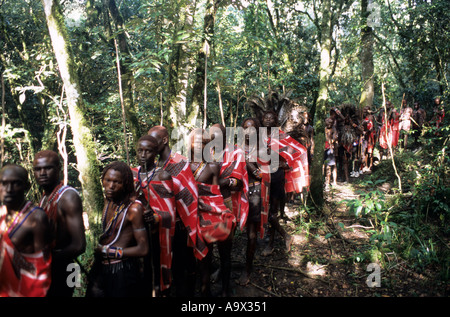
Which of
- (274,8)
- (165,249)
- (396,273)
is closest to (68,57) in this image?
(165,249)

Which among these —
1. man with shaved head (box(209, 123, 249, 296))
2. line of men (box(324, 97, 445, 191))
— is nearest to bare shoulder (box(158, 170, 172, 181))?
man with shaved head (box(209, 123, 249, 296))

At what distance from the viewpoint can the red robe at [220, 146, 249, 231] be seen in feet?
11.4

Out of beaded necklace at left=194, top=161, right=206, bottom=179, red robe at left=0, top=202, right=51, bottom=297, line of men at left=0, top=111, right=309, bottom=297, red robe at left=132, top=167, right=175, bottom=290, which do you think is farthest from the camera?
beaded necklace at left=194, top=161, right=206, bottom=179

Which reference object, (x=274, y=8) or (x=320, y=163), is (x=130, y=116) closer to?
(x=320, y=163)

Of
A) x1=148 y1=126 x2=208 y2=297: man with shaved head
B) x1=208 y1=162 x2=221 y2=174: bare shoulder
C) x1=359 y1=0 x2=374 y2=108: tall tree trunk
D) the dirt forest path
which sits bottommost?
the dirt forest path

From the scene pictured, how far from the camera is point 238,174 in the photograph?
11.4 feet

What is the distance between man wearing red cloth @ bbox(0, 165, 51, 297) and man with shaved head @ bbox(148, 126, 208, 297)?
1.29m

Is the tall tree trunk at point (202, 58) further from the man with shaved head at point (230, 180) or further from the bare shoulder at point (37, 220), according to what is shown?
the bare shoulder at point (37, 220)

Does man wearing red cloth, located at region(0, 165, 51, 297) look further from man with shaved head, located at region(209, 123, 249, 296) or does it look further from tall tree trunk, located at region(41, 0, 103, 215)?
tall tree trunk, located at region(41, 0, 103, 215)

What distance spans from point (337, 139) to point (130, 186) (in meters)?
7.61

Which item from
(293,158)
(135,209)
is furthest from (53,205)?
(293,158)

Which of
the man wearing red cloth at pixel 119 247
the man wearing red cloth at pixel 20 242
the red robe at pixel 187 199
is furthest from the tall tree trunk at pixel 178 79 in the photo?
the man wearing red cloth at pixel 20 242

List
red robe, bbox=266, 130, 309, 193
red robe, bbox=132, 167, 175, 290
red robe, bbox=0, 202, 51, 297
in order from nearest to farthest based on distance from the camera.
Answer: red robe, bbox=0, 202, 51, 297, red robe, bbox=132, 167, 175, 290, red robe, bbox=266, 130, 309, 193

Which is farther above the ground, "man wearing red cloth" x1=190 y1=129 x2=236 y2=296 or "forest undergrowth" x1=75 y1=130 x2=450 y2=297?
"man wearing red cloth" x1=190 y1=129 x2=236 y2=296
